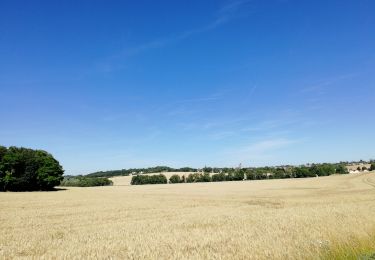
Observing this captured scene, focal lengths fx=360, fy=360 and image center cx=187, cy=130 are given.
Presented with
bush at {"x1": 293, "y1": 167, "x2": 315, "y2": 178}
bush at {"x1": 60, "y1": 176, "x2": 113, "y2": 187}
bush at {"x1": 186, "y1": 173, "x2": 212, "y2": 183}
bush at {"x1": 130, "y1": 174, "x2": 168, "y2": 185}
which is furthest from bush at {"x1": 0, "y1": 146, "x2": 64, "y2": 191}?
bush at {"x1": 293, "y1": 167, "x2": 315, "y2": 178}

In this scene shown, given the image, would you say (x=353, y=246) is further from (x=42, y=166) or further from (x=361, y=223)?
(x=42, y=166)

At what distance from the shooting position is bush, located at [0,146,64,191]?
77250 mm

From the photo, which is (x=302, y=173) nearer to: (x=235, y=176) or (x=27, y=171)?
(x=235, y=176)

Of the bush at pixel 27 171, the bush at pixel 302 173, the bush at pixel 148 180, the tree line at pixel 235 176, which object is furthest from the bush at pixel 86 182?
the bush at pixel 302 173

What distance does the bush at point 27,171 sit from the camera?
77250 mm

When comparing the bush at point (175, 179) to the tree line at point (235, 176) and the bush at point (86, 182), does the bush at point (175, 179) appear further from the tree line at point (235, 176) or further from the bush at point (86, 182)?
the bush at point (86, 182)

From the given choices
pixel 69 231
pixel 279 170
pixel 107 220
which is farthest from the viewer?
pixel 279 170

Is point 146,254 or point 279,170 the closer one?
point 146,254

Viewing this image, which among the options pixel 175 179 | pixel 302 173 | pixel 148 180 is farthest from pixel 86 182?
pixel 302 173

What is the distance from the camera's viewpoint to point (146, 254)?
1338 centimetres

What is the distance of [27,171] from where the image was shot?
78312 mm

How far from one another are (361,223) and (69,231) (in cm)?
1586

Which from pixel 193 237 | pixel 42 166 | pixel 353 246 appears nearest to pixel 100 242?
pixel 193 237

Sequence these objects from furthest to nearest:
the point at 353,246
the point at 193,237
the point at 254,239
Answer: the point at 193,237
the point at 254,239
the point at 353,246
